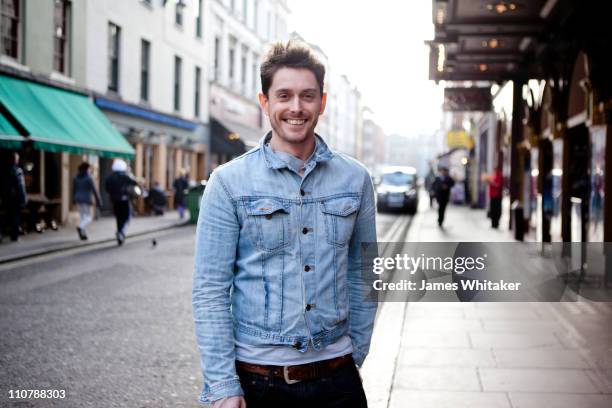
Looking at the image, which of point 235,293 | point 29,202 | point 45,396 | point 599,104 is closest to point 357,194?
point 235,293

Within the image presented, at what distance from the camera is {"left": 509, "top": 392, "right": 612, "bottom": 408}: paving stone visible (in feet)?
15.1

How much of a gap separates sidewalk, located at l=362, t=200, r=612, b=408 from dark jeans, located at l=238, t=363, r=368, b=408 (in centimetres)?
240

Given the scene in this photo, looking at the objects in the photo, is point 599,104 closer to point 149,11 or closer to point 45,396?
point 45,396

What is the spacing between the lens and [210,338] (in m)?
2.27

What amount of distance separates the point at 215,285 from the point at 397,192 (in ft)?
90.6

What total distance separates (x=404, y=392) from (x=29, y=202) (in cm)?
1441

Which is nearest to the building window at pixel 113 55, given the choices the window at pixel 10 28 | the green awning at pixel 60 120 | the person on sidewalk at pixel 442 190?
the green awning at pixel 60 120

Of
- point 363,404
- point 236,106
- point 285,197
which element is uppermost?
point 236,106

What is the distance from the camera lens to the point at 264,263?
2.32 metres

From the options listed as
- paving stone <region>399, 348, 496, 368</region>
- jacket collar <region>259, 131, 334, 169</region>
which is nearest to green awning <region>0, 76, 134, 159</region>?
paving stone <region>399, 348, 496, 368</region>

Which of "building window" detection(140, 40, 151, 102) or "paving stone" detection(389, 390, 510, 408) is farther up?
"building window" detection(140, 40, 151, 102)

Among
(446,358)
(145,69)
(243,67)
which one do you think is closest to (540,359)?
(446,358)

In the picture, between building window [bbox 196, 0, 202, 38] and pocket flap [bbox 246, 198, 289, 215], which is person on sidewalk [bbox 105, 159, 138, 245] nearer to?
pocket flap [bbox 246, 198, 289, 215]

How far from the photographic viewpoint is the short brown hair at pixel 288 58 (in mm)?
2359
